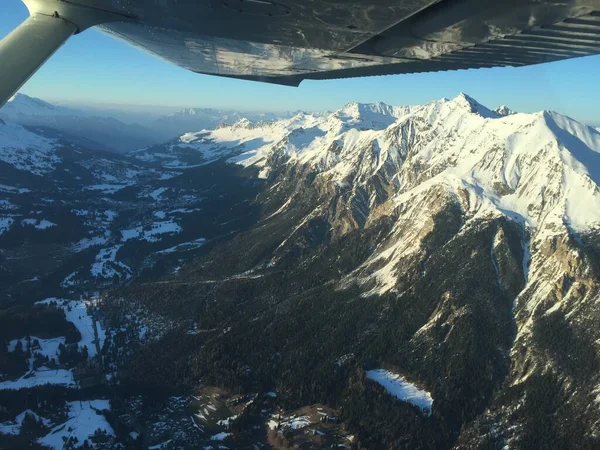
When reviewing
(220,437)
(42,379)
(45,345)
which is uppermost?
(45,345)

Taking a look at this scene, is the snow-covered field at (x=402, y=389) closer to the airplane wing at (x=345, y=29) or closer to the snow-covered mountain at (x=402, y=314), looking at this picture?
the snow-covered mountain at (x=402, y=314)

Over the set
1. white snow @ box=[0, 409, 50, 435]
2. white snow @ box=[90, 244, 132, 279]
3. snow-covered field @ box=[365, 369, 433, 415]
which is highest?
white snow @ box=[90, 244, 132, 279]

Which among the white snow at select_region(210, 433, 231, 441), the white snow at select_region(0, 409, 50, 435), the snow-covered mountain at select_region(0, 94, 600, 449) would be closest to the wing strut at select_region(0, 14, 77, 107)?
the snow-covered mountain at select_region(0, 94, 600, 449)

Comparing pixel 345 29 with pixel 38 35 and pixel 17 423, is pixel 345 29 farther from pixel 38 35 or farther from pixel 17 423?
pixel 17 423

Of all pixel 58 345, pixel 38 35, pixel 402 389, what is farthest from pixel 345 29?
pixel 58 345

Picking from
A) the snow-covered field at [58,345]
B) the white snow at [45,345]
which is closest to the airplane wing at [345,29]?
the snow-covered field at [58,345]

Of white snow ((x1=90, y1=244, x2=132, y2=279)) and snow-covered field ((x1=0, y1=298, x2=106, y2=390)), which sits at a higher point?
white snow ((x1=90, y1=244, x2=132, y2=279))

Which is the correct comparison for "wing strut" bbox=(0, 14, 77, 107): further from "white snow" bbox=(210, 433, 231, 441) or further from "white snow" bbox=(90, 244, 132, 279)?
"white snow" bbox=(90, 244, 132, 279)

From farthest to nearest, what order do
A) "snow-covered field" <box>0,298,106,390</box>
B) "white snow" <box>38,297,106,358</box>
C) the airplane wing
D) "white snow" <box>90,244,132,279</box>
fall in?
"white snow" <box>90,244,132,279</box> < "white snow" <box>38,297,106,358</box> < "snow-covered field" <box>0,298,106,390</box> < the airplane wing
